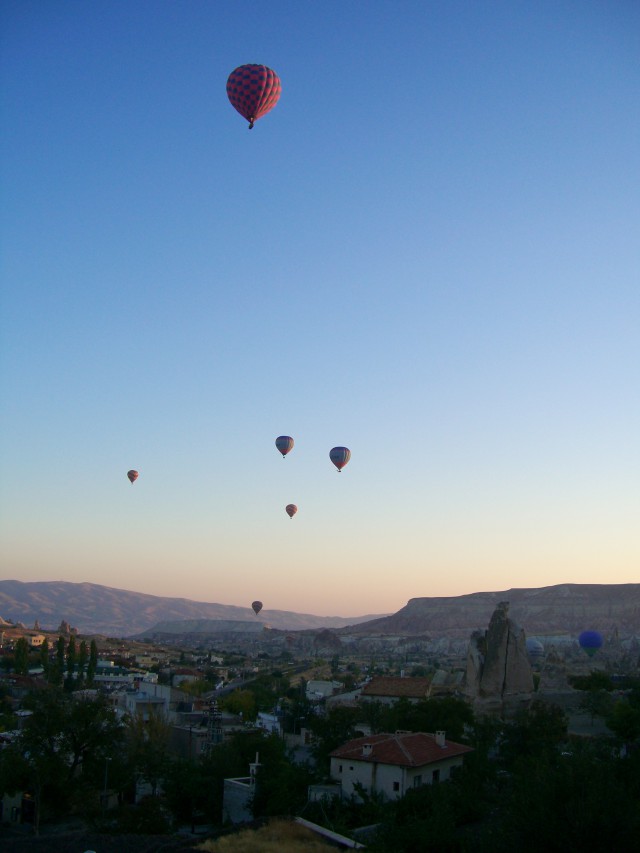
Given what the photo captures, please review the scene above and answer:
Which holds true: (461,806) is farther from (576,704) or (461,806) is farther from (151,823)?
(576,704)

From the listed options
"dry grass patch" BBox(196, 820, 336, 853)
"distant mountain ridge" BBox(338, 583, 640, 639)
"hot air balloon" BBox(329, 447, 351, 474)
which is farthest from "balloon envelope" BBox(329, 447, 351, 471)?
"distant mountain ridge" BBox(338, 583, 640, 639)

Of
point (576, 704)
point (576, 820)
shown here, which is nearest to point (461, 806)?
point (576, 820)

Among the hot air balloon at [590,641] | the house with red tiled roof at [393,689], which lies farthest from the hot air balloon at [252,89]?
the hot air balloon at [590,641]

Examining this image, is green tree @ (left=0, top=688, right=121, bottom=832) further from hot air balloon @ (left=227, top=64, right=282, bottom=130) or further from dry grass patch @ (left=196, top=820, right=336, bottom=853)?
hot air balloon @ (left=227, top=64, right=282, bottom=130)

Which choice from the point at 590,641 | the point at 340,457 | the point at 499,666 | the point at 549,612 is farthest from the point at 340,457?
the point at 549,612

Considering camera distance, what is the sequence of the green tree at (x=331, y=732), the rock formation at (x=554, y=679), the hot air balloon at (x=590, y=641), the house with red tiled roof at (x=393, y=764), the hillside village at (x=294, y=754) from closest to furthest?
the hillside village at (x=294, y=754) → the house with red tiled roof at (x=393, y=764) → the green tree at (x=331, y=732) → the rock formation at (x=554, y=679) → the hot air balloon at (x=590, y=641)

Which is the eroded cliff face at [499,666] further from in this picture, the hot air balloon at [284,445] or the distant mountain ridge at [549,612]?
the distant mountain ridge at [549,612]

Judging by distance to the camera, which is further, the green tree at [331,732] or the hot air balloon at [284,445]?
the hot air balloon at [284,445]

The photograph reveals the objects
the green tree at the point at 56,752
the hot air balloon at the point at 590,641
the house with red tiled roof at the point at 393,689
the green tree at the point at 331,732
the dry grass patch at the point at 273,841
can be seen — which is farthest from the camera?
the hot air balloon at the point at 590,641

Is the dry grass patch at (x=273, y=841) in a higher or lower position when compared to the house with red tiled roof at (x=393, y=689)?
lower
